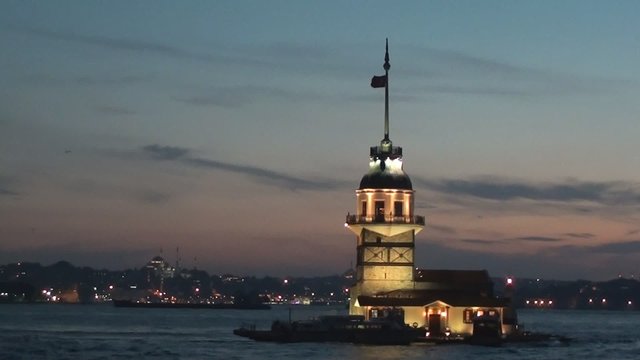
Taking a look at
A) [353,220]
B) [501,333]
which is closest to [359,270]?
[353,220]

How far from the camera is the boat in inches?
3947

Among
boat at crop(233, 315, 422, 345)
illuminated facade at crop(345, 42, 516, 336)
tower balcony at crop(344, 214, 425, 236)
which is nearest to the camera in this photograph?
boat at crop(233, 315, 422, 345)

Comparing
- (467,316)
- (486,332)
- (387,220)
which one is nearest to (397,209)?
(387,220)

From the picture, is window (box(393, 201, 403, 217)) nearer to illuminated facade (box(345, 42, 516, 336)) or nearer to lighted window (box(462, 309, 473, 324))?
illuminated facade (box(345, 42, 516, 336))

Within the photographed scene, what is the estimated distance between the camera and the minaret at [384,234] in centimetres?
10738

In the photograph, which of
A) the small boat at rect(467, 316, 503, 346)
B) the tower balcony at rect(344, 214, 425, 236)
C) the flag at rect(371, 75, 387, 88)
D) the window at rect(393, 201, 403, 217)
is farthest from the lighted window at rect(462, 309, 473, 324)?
the flag at rect(371, 75, 387, 88)

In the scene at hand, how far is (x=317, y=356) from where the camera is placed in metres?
91.0

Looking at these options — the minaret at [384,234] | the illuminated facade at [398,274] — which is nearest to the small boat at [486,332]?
the illuminated facade at [398,274]

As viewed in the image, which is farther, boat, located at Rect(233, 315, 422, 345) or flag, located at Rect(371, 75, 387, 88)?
flag, located at Rect(371, 75, 387, 88)

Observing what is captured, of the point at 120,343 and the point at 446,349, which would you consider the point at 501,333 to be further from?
the point at 120,343

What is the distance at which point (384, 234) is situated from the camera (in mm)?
107500

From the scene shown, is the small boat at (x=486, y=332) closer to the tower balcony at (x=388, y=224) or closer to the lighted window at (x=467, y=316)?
the lighted window at (x=467, y=316)

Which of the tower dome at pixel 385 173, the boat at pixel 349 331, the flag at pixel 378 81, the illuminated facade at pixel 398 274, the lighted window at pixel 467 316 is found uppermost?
the flag at pixel 378 81

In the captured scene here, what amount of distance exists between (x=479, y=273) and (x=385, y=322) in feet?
44.2
